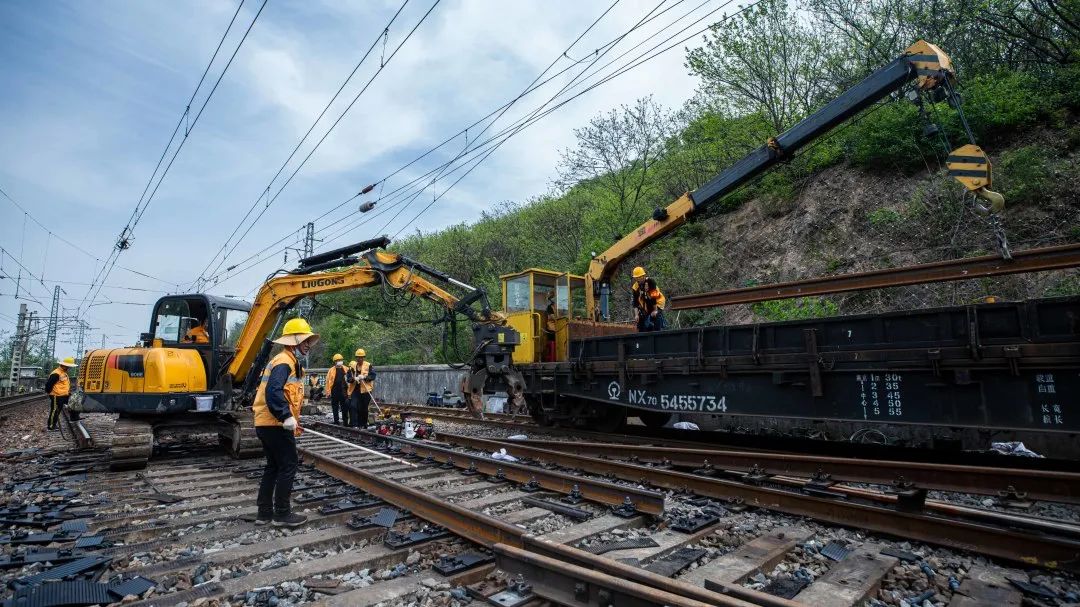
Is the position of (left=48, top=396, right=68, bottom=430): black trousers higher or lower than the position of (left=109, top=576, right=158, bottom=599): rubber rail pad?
higher

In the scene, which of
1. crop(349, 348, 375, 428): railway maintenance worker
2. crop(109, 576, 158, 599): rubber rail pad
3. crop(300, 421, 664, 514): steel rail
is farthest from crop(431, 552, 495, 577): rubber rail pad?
crop(349, 348, 375, 428): railway maintenance worker

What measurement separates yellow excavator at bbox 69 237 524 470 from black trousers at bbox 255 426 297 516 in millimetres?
3766

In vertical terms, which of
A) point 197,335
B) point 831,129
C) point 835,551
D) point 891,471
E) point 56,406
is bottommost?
point 835,551

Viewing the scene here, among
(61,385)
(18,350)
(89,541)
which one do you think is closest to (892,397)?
(89,541)

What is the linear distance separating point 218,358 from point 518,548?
8.05 meters

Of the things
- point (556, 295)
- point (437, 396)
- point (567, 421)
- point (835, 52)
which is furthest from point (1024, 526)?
point (835, 52)

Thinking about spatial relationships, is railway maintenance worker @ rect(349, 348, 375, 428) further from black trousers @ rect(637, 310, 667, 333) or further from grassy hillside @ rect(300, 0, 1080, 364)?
black trousers @ rect(637, 310, 667, 333)

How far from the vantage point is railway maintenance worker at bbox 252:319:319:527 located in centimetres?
516


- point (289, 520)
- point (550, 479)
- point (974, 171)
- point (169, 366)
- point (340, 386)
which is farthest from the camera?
point (340, 386)

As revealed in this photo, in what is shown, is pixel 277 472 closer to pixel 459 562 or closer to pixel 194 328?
pixel 459 562

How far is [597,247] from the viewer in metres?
22.7

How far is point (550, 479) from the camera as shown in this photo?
625 cm

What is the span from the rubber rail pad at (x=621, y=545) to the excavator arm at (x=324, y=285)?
22.5 feet

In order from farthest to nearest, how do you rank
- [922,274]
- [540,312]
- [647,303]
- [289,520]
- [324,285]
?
[540,312]
[647,303]
[324,285]
[922,274]
[289,520]
